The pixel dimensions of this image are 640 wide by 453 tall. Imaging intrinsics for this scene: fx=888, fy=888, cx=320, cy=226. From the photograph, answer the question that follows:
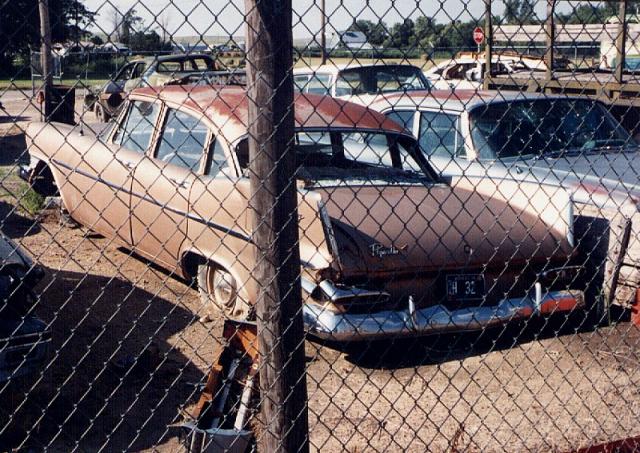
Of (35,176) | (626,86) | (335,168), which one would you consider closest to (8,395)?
(335,168)

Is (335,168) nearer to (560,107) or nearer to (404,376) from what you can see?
(404,376)

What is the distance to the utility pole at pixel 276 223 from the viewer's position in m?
2.42

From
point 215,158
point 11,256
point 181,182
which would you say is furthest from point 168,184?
point 11,256

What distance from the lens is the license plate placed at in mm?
5223

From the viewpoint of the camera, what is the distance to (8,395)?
3975 mm

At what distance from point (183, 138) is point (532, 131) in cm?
275

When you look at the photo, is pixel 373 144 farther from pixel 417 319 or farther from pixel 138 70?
pixel 138 70

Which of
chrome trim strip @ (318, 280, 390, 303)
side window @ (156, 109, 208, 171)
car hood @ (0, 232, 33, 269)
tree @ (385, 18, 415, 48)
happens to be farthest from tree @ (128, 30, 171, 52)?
side window @ (156, 109, 208, 171)

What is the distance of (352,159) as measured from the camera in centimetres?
592

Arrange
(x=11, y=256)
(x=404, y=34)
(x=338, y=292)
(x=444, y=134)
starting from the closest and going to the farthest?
(x=404, y=34) < (x=11, y=256) < (x=338, y=292) < (x=444, y=134)

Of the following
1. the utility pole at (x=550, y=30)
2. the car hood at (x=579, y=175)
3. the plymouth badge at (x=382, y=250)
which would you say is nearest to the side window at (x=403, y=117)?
the car hood at (x=579, y=175)

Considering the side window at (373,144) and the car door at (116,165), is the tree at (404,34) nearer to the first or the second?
the side window at (373,144)

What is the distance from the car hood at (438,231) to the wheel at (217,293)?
83 centimetres

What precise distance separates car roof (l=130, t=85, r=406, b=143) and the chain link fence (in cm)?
3
